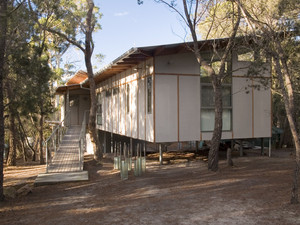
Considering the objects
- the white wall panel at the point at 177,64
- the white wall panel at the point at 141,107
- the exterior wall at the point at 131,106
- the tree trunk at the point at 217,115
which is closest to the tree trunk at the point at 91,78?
the exterior wall at the point at 131,106

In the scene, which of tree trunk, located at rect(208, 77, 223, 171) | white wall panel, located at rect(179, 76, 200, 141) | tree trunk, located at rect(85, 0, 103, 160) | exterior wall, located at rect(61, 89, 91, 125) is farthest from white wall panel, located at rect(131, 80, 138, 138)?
exterior wall, located at rect(61, 89, 91, 125)

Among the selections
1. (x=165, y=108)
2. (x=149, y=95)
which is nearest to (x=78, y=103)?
(x=149, y=95)

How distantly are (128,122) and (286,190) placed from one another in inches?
337

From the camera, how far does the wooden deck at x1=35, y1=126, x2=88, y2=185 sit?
9.64 metres

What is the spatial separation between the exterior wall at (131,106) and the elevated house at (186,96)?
0.03 m

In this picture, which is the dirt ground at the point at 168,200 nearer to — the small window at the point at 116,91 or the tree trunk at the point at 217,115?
the tree trunk at the point at 217,115

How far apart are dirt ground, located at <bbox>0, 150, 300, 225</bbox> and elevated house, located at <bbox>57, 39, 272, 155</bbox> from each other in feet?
6.37

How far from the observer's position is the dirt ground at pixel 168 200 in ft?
18.2

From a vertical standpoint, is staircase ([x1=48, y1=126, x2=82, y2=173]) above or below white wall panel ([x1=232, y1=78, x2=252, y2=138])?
below

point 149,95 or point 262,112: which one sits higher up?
point 149,95

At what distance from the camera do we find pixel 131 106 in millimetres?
13859

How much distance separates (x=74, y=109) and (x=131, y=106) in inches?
432

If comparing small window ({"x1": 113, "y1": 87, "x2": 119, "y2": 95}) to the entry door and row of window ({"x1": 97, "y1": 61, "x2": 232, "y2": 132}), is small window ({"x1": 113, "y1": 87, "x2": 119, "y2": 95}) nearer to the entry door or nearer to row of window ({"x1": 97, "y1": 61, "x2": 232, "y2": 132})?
row of window ({"x1": 97, "y1": 61, "x2": 232, "y2": 132})

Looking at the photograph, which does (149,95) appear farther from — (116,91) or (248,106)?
(116,91)
